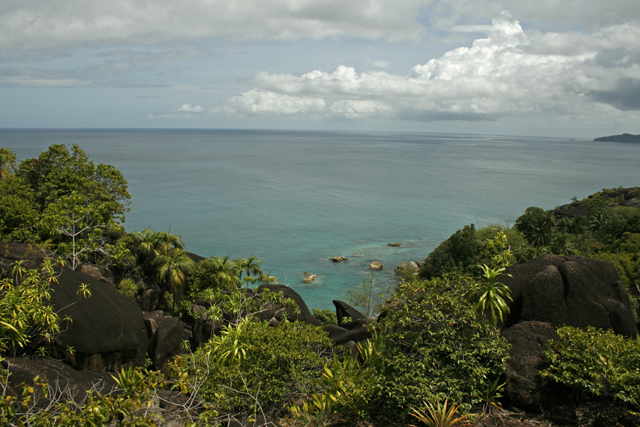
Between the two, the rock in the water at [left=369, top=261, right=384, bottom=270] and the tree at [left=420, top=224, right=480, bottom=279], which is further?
the rock in the water at [left=369, top=261, right=384, bottom=270]

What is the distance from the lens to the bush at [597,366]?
9.57m

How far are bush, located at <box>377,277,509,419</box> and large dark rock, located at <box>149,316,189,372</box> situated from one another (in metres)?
11.2

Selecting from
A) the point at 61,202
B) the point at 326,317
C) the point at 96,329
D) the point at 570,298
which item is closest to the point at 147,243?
the point at 61,202

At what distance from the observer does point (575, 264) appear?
1627 cm

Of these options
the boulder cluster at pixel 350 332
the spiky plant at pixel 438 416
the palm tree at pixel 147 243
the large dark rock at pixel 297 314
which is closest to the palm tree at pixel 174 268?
the palm tree at pixel 147 243

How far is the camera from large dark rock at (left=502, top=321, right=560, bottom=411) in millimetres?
10938

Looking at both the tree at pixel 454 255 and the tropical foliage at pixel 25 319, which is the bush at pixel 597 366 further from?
the tree at pixel 454 255

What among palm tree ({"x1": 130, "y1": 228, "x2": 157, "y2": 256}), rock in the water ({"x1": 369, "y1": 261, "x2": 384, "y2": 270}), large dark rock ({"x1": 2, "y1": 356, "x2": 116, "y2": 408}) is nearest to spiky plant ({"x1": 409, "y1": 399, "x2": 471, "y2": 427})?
large dark rock ({"x1": 2, "y1": 356, "x2": 116, "y2": 408})

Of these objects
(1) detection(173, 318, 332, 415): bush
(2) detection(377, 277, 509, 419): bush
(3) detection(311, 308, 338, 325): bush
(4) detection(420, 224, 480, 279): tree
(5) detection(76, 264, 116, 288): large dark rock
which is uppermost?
(2) detection(377, 277, 509, 419): bush

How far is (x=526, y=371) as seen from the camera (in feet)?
36.7

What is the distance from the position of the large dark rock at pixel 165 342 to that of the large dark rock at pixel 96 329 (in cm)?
111

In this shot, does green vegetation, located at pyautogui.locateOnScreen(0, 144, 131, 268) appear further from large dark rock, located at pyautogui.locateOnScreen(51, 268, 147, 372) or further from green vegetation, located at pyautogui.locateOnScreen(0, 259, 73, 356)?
green vegetation, located at pyautogui.locateOnScreen(0, 259, 73, 356)

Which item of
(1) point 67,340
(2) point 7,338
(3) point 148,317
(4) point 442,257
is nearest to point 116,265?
(3) point 148,317

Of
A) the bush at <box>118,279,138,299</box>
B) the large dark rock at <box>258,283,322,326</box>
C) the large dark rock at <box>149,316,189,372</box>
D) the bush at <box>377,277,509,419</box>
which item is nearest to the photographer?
the bush at <box>377,277,509,419</box>
